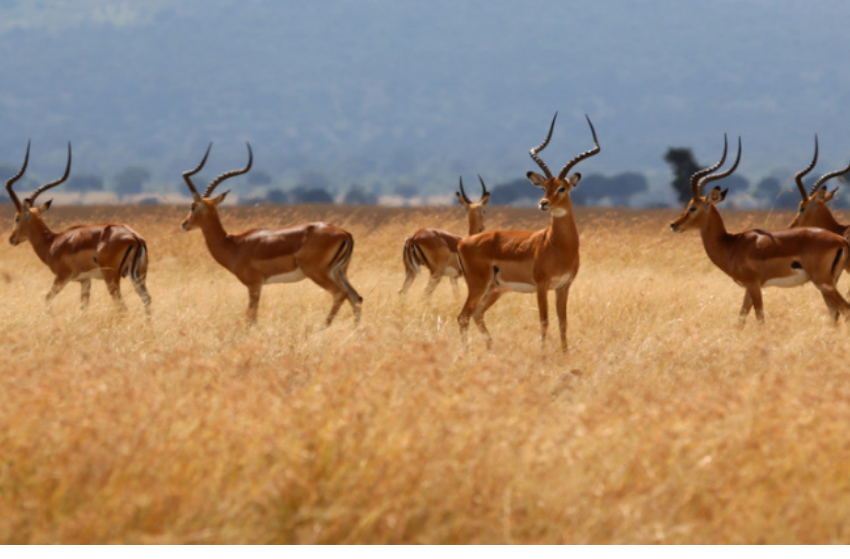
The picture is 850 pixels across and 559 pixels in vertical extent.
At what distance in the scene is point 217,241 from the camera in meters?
10.7

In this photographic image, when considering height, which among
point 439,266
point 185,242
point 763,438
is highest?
point 763,438

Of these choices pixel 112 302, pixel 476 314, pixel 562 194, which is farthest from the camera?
pixel 112 302

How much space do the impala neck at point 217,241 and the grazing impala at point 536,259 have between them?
9.05 feet

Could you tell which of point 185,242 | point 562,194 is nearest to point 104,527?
point 562,194

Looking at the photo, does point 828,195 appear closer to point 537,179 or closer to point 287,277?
point 537,179

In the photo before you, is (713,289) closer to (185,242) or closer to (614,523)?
(614,523)


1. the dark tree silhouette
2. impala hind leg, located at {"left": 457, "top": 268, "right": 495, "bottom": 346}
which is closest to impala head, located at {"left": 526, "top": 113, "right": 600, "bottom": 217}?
impala hind leg, located at {"left": 457, "top": 268, "right": 495, "bottom": 346}

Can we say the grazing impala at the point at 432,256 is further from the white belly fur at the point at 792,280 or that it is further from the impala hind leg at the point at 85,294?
the white belly fur at the point at 792,280

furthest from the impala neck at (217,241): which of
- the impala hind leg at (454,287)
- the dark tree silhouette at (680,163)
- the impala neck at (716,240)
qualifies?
the dark tree silhouette at (680,163)

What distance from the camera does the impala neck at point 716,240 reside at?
9945mm

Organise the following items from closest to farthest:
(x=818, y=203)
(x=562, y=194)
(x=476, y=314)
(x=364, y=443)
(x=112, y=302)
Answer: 1. (x=364, y=443)
2. (x=562, y=194)
3. (x=476, y=314)
4. (x=112, y=302)
5. (x=818, y=203)

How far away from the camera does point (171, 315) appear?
956 cm

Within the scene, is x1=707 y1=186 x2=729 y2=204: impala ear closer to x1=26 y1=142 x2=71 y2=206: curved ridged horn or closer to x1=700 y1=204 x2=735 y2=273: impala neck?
x1=700 y1=204 x2=735 y2=273: impala neck

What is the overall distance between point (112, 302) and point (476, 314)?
4.18 m
